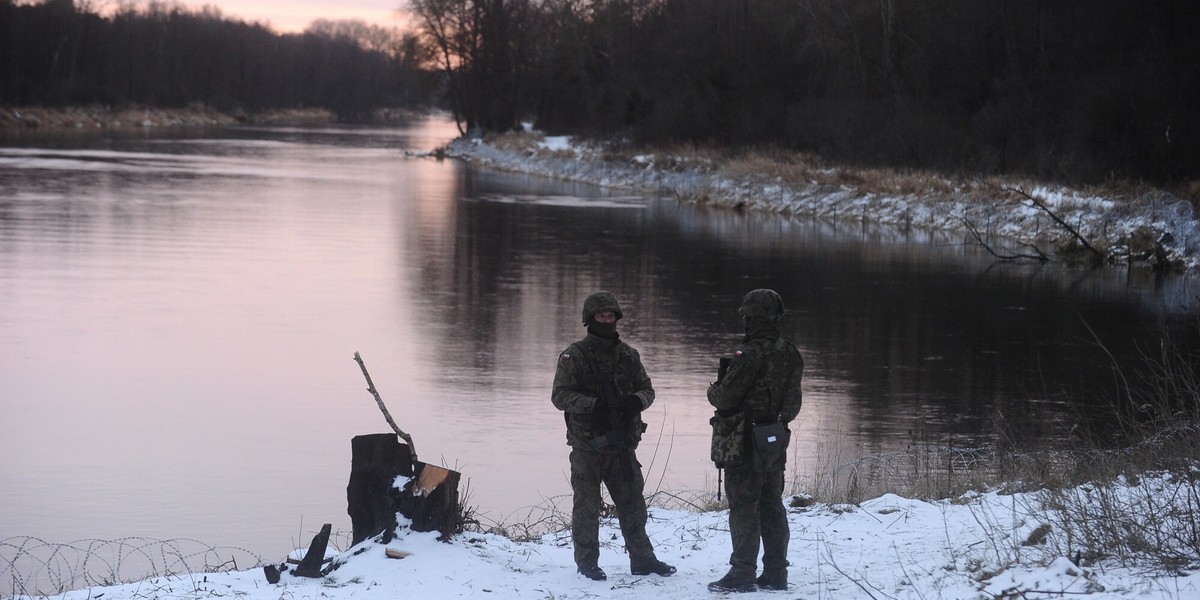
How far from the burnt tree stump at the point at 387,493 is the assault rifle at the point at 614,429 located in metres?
1.20

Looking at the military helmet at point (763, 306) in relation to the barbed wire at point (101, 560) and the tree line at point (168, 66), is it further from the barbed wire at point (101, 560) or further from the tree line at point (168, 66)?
the tree line at point (168, 66)

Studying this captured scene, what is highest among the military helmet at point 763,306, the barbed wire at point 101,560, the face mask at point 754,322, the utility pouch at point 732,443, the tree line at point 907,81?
the tree line at point 907,81

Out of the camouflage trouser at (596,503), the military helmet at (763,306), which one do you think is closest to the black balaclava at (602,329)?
the camouflage trouser at (596,503)

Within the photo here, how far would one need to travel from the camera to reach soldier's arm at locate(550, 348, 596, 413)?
24.2 ft

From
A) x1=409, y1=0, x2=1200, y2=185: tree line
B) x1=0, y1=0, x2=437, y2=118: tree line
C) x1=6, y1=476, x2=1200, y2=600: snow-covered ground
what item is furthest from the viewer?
x1=0, y1=0, x2=437, y2=118: tree line

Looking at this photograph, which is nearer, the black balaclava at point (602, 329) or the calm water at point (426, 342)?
the black balaclava at point (602, 329)

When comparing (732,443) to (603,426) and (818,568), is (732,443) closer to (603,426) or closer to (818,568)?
(603,426)

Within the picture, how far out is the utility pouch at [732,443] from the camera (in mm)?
7121

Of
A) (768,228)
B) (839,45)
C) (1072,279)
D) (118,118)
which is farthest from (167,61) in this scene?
(1072,279)

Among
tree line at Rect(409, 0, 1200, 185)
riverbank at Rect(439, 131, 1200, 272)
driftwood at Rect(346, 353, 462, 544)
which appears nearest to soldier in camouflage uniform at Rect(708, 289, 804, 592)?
driftwood at Rect(346, 353, 462, 544)

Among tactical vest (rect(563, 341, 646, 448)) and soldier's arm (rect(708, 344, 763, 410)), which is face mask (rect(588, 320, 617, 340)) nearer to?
tactical vest (rect(563, 341, 646, 448))

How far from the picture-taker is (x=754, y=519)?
7254mm

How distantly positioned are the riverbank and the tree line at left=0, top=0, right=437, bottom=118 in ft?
123

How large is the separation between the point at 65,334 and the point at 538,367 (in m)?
6.52
